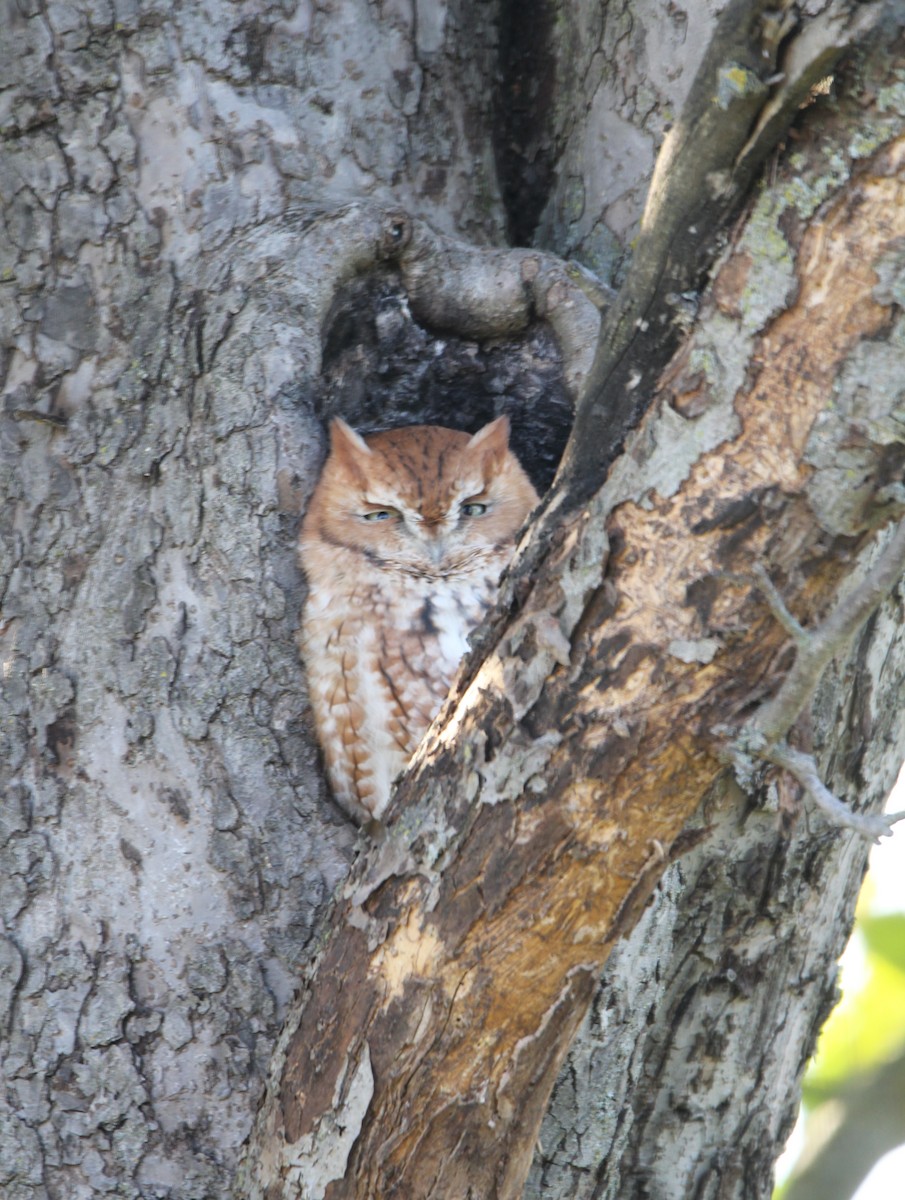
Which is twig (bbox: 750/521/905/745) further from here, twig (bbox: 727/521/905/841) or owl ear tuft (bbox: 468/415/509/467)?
owl ear tuft (bbox: 468/415/509/467)

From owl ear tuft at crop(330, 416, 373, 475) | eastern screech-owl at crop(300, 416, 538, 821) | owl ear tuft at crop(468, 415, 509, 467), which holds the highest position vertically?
owl ear tuft at crop(468, 415, 509, 467)

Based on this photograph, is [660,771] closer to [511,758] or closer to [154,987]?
[511,758]

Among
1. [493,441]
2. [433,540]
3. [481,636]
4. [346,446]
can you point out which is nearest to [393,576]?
[433,540]

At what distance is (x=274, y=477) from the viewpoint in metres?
2.19

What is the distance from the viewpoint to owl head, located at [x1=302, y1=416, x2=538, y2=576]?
246cm

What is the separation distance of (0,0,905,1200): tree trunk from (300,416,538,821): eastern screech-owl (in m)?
0.10

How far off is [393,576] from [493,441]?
38 centimetres

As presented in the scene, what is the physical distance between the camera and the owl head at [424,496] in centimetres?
246

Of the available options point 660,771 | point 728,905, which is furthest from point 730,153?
point 728,905

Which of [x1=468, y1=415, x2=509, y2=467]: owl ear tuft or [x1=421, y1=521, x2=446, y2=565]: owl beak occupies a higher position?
[x1=468, y1=415, x2=509, y2=467]: owl ear tuft

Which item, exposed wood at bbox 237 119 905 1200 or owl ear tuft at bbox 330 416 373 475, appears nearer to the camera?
exposed wood at bbox 237 119 905 1200

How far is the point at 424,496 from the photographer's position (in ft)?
8.40

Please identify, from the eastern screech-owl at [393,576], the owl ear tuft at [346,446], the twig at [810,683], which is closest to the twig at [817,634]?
the twig at [810,683]

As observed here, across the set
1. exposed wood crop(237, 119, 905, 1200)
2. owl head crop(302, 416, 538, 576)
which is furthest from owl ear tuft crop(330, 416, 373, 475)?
exposed wood crop(237, 119, 905, 1200)
